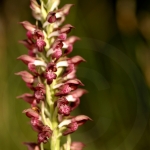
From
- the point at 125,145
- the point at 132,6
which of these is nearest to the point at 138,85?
the point at 125,145

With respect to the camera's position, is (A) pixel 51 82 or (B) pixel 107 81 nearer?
(A) pixel 51 82

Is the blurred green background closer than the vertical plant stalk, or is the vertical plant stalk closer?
the vertical plant stalk

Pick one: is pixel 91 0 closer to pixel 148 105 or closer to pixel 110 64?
pixel 110 64

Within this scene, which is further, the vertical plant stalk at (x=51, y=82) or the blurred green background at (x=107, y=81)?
the blurred green background at (x=107, y=81)
